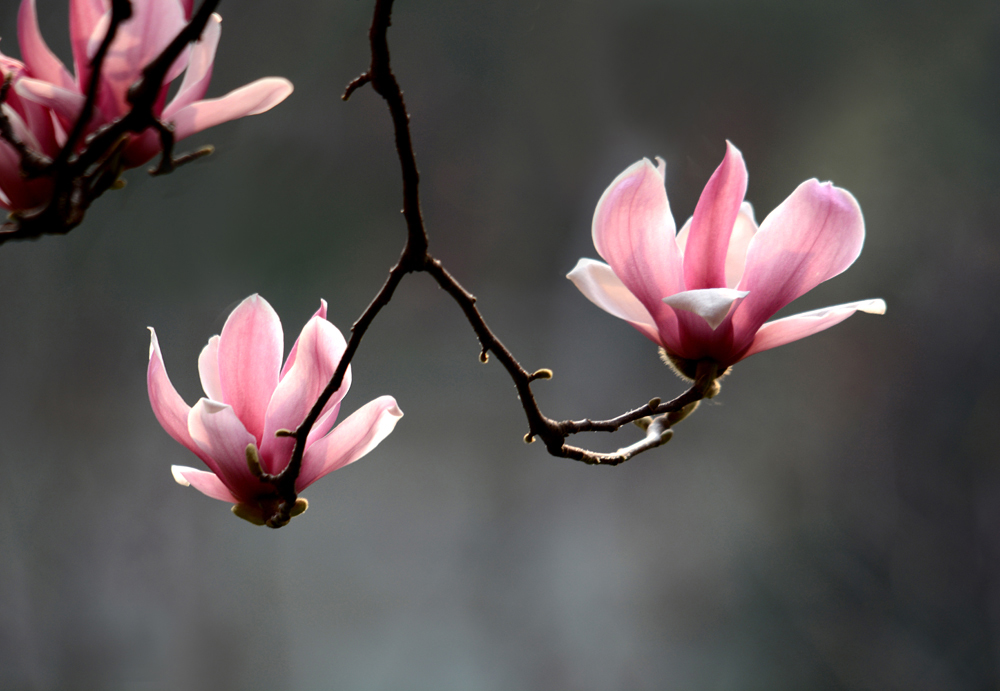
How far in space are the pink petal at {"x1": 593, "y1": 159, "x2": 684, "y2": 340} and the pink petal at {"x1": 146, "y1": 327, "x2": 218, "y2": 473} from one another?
0.21 m

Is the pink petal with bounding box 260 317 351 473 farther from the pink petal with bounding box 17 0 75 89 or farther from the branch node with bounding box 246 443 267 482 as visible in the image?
the pink petal with bounding box 17 0 75 89

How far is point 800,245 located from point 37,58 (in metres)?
0.32

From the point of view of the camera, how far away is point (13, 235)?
23 cm

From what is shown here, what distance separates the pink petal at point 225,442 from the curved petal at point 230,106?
11cm

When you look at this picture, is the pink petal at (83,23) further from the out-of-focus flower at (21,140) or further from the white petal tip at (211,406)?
the white petal tip at (211,406)

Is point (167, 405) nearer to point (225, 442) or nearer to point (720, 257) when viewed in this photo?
point (225, 442)

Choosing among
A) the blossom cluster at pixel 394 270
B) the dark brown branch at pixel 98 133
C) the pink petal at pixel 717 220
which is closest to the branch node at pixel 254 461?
the blossom cluster at pixel 394 270

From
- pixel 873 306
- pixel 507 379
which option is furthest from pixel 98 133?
pixel 507 379

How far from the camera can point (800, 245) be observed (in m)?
0.29

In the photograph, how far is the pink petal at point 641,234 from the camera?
0.29m

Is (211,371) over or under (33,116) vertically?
under

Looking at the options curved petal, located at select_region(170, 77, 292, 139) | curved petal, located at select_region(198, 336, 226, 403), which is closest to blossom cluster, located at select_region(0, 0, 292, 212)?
curved petal, located at select_region(170, 77, 292, 139)

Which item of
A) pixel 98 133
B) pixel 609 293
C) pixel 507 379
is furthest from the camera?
pixel 507 379

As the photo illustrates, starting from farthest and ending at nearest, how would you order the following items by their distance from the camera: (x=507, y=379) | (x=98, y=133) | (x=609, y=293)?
1. (x=507, y=379)
2. (x=609, y=293)
3. (x=98, y=133)
